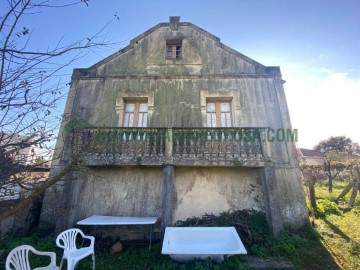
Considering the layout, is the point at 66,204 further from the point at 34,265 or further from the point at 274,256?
the point at 274,256

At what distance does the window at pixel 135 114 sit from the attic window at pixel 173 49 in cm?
267

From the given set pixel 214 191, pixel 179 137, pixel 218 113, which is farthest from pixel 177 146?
pixel 218 113

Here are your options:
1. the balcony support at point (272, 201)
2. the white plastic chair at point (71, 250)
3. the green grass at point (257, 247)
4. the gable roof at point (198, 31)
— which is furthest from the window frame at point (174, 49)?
the white plastic chair at point (71, 250)

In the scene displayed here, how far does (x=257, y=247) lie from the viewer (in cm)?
500

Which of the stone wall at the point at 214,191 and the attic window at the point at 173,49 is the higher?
the attic window at the point at 173,49

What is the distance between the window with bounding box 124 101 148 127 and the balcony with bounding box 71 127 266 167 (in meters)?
1.18

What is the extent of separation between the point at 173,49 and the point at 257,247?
8.34 m

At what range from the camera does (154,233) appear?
19.8 feet

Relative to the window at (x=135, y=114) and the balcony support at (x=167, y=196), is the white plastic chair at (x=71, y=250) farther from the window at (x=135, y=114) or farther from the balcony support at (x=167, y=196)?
the window at (x=135, y=114)

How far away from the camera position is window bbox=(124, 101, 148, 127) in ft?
24.4

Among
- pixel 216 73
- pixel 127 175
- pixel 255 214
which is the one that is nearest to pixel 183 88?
pixel 216 73

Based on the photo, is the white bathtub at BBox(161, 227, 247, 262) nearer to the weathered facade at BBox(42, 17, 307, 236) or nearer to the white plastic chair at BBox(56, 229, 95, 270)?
the weathered facade at BBox(42, 17, 307, 236)

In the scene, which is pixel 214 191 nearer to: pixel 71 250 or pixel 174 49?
pixel 71 250

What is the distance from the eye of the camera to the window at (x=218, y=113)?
7.36 metres
